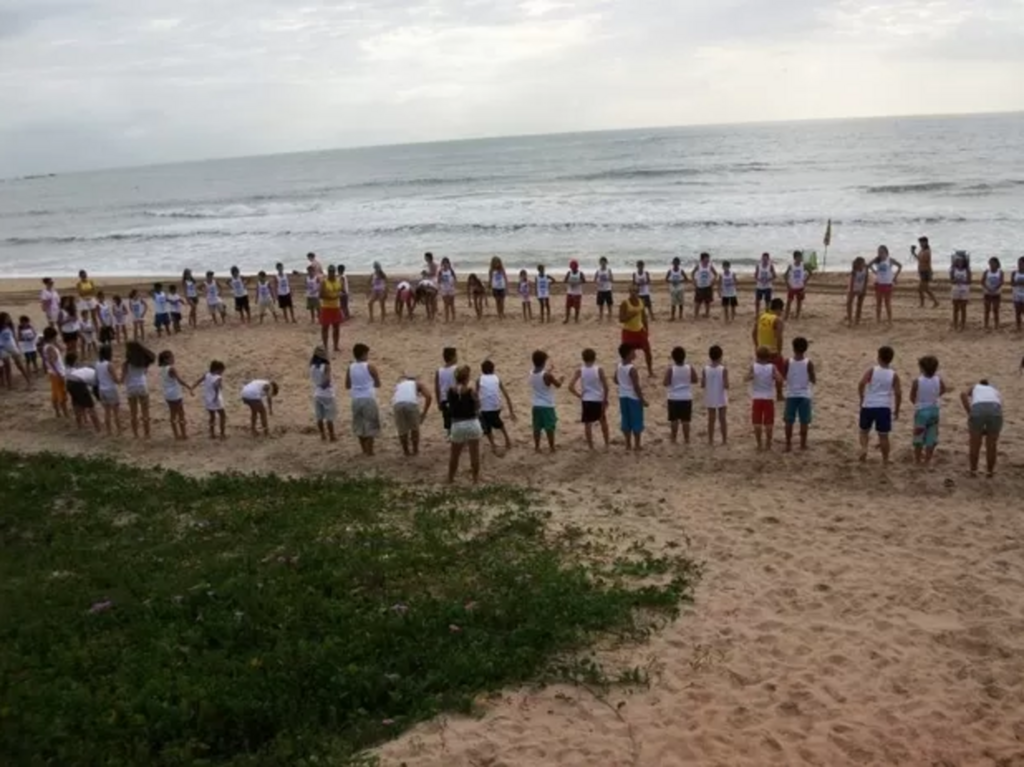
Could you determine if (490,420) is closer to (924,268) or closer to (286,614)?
(286,614)

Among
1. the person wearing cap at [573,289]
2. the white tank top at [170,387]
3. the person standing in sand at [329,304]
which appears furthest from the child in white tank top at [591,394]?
the person wearing cap at [573,289]

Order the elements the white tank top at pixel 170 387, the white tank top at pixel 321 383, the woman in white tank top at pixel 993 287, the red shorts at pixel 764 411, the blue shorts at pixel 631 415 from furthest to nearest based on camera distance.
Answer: the woman in white tank top at pixel 993 287 < the white tank top at pixel 170 387 < the white tank top at pixel 321 383 < the blue shorts at pixel 631 415 < the red shorts at pixel 764 411

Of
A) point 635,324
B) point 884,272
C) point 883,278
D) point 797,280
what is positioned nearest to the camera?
point 635,324

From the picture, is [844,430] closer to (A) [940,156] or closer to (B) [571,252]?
(B) [571,252]

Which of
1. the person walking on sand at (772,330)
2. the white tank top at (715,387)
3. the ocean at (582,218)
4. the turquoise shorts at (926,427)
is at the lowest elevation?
the turquoise shorts at (926,427)

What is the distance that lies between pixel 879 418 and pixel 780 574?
3.81 metres

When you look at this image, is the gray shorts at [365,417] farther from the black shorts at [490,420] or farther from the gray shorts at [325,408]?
the black shorts at [490,420]

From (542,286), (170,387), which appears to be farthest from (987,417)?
(542,286)

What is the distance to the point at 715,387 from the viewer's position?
12305mm

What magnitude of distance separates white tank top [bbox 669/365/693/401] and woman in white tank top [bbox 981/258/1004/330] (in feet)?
29.0

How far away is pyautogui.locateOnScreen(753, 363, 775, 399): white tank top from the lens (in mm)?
11883

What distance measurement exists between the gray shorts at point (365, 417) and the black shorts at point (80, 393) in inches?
195

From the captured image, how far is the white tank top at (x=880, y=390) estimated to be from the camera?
1129cm

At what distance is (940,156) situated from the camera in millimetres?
80438
